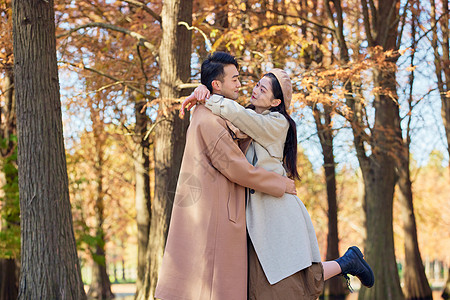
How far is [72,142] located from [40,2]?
35.3 ft

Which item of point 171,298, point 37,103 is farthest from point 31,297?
point 171,298

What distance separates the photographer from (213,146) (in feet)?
12.4

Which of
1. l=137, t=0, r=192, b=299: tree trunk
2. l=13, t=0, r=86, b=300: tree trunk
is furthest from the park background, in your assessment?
l=13, t=0, r=86, b=300: tree trunk

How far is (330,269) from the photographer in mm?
4066

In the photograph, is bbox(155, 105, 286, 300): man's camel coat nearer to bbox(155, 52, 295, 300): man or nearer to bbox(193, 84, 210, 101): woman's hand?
bbox(155, 52, 295, 300): man

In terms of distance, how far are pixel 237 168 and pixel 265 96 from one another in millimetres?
675

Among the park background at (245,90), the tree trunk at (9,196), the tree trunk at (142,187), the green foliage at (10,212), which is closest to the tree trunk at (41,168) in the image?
the park background at (245,90)

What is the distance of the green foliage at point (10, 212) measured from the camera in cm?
948

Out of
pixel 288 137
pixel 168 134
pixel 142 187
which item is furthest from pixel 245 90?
pixel 288 137

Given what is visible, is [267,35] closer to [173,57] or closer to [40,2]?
[173,57]

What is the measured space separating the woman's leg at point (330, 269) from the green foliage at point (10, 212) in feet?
22.6

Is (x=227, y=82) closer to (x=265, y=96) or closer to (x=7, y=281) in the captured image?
(x=265, y=96)

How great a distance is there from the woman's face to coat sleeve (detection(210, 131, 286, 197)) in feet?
1.54

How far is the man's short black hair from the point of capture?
4031 mm
